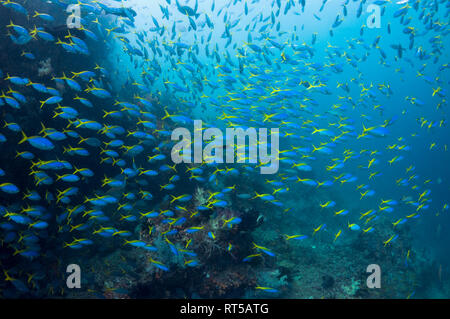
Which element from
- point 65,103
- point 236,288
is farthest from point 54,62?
point 236,288

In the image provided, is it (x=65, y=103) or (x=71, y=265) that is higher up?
(x=65, y=103)

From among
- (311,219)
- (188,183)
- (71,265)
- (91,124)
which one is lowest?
(71,265)

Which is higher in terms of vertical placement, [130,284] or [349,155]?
[349,155]

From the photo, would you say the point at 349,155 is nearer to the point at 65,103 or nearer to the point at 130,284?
the point at 130,284

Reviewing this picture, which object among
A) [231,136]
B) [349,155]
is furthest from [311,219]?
[231,136]

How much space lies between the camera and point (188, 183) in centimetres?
802

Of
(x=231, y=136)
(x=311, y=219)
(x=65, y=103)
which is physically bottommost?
(x=311, y=219)

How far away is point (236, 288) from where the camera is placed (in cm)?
524
